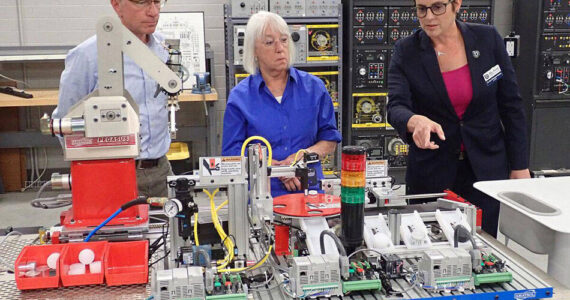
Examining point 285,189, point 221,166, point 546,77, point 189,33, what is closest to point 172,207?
point 221,166

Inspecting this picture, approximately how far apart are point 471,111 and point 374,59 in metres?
2.96

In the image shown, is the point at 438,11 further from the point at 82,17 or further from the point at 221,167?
the point at 82,17

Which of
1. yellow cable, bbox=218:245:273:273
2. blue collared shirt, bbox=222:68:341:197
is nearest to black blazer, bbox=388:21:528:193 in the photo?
blue collared shirt, bbox=222:68:341:197

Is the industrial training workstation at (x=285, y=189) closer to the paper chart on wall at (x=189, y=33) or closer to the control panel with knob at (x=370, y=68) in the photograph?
the control panel with knob at (x=370, y=68)

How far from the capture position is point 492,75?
221cm

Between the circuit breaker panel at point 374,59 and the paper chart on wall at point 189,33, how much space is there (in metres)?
1.44

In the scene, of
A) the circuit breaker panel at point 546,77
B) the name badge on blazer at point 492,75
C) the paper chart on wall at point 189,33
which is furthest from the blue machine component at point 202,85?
the circuit breaker panel at point 546,77

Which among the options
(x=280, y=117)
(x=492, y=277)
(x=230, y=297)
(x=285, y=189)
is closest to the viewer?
(x=230, y=297)

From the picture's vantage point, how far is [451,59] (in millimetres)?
2266

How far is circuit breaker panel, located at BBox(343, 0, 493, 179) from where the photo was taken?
16.6 ft

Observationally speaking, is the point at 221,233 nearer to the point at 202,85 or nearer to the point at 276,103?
the point at 276,103

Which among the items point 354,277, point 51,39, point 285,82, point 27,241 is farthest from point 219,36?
point 354,277

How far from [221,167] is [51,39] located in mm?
4598

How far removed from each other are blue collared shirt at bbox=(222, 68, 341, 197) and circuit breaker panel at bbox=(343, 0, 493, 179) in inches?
101
